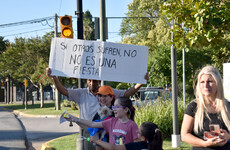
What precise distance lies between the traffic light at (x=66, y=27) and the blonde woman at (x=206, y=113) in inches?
189

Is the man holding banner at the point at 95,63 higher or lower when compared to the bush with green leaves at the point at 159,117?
higher

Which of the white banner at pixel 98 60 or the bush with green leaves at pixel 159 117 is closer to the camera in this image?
the white banner at pixel 98 60

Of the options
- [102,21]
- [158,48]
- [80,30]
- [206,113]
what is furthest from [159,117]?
[158,48]

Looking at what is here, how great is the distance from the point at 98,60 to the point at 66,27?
2965 mm

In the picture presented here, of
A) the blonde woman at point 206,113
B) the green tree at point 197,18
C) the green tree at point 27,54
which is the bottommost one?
the blonde woman at point 206,113

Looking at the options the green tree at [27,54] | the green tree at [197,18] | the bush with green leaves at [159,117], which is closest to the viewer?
the green tree at [197,18]

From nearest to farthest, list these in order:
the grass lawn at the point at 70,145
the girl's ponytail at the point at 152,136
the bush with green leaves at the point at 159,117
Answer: the girl's ponytail at the point at 152,136, the grass lawn at the point at 70,145, the bush with green leaves at the point at 159,117

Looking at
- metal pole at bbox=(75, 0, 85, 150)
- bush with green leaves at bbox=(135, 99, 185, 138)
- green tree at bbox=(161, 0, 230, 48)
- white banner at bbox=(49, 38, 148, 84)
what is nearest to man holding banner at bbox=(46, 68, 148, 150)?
white banner at bbox=(49, 38, 148, 84)

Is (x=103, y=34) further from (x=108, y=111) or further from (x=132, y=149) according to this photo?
(x=132, y=149)

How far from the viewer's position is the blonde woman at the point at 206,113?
9.87 feet

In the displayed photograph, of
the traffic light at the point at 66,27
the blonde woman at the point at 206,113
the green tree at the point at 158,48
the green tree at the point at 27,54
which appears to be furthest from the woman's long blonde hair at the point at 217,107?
the green tree at the point at 27,54

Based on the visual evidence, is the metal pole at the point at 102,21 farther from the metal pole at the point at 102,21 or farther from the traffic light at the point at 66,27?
the traffic light at the point at 66,27

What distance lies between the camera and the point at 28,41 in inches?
1337

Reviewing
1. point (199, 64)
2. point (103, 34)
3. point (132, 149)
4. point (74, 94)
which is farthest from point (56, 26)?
point (132, 149)
